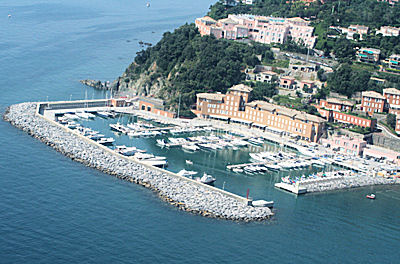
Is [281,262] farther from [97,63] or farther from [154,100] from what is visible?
[97,63]

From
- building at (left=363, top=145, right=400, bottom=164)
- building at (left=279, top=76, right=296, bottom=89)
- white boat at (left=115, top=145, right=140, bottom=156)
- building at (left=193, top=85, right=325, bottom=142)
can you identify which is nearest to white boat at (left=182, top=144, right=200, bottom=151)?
white boat at (left=115, top=145, right=140, bottom=156)

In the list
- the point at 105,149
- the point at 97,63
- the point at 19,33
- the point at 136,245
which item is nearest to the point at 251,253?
the point at 136,245

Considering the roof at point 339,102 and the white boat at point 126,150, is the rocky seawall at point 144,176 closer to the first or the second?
the white boat at point 126,150

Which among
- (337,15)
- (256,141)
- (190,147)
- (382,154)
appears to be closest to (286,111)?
(256,141)

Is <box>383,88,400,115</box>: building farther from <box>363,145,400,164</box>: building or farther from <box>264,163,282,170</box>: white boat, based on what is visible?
<box>264,163,282,170</box>: white boat

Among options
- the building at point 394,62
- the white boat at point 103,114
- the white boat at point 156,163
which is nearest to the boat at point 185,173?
the white boat at point 156,163

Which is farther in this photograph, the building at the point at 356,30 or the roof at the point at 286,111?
the building at the point at 356,30
